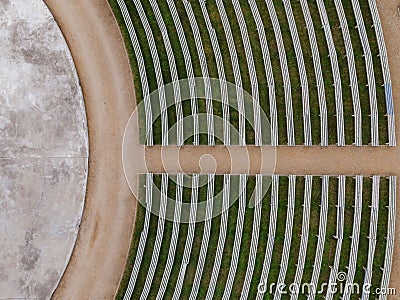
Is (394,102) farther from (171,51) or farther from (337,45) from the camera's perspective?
(171,51)

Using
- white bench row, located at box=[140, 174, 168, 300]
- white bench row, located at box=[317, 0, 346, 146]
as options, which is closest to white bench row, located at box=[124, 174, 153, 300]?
white bench row, located at box=[140, 174, 168, 300]

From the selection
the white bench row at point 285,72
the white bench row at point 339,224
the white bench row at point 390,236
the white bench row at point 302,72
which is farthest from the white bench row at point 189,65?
the white bench row at point 390,236

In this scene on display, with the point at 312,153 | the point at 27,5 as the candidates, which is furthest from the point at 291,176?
the point at 27,5

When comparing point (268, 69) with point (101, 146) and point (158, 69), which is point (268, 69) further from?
point (101, 146)

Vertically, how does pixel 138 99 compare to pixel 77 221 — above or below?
above

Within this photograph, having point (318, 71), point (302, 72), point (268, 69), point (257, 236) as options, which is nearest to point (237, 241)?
point (257, 236)

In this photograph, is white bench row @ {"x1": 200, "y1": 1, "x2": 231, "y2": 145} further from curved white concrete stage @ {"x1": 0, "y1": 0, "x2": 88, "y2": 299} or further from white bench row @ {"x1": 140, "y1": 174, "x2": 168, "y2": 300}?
curved white concrete stage @ {"x1": 0, "y1": 0, "x2": 88, "y2": 299}
